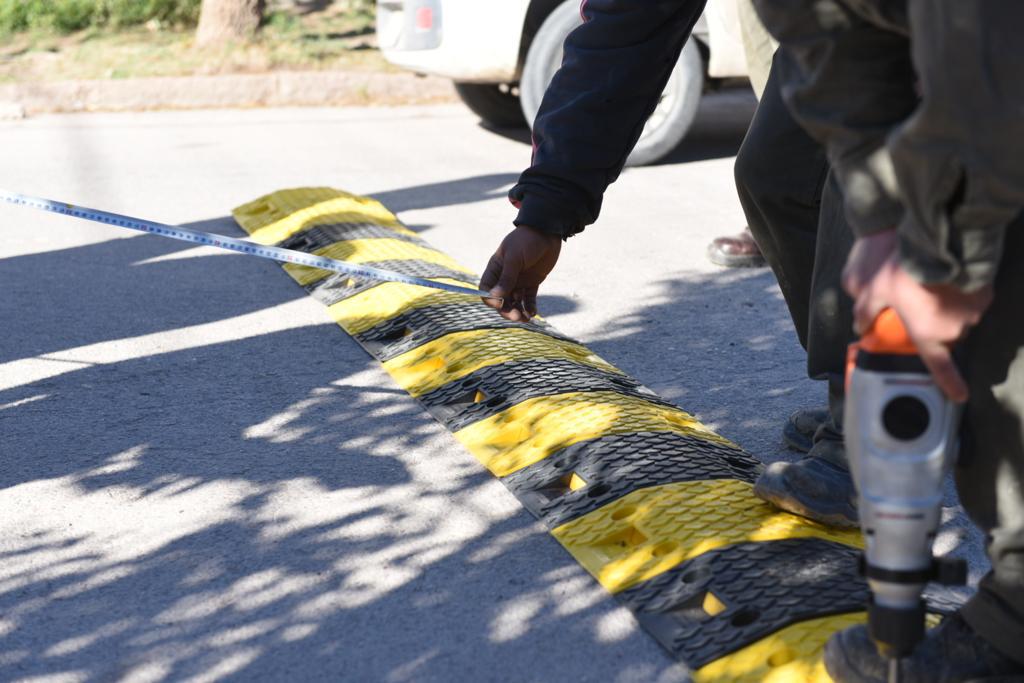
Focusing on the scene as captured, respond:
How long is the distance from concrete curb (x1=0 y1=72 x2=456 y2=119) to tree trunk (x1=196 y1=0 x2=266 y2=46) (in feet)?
3.62

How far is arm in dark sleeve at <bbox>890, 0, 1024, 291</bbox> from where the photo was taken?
145 centimetres

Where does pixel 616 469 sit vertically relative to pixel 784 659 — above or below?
below

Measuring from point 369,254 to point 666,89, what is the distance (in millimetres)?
2900

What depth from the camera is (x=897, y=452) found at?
1.67m

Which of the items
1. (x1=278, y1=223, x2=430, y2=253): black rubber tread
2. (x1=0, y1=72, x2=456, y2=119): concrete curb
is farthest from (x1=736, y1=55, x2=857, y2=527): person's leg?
(x1=0, y1=72, x2=456, y2=119): concrete curb

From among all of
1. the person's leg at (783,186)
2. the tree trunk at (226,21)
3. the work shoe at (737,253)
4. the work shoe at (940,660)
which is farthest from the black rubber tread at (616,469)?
the tree trunk at (226,21)

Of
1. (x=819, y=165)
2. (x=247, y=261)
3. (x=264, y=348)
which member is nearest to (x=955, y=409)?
(x=819, y=165)

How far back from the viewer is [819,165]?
9.17 feet

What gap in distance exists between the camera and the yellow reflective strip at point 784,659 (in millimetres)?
2145

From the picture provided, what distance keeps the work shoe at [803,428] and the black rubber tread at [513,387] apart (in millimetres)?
337

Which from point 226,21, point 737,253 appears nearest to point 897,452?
point 737,253

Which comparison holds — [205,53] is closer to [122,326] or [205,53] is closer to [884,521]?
[122,326]

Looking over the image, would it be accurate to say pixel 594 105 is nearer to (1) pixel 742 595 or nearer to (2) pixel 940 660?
(1) pixel 742 595

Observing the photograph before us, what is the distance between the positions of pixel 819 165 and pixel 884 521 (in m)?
1.27
